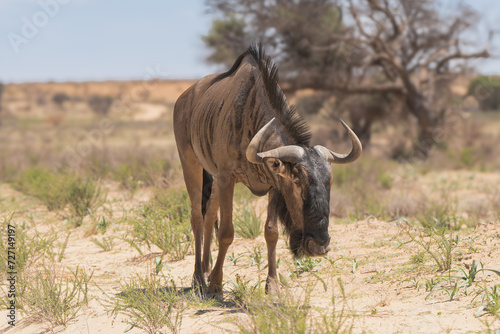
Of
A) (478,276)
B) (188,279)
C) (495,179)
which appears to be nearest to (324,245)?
(478,276)

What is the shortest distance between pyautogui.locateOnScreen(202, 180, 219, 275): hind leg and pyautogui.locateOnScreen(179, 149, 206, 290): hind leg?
85mm

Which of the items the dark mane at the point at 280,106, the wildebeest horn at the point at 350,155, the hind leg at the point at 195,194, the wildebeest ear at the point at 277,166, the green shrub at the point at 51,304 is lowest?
the green shrub at the point at 51,304

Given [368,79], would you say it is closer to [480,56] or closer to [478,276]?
[480,56]

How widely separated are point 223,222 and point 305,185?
109 cm

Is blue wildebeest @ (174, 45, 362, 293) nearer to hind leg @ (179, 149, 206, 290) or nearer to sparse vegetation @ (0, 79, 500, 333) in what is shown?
hind leg @ (179, 149, 206, 290)

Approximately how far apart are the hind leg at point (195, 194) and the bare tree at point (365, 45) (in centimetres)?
1307

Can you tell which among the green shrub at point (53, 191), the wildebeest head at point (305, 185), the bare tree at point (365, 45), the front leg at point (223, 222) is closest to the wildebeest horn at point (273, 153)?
the wildebeest head at point (305, 185)

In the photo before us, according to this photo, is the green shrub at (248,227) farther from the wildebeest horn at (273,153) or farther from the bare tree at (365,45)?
the bare tree at (365,45)

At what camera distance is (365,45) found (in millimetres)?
18500

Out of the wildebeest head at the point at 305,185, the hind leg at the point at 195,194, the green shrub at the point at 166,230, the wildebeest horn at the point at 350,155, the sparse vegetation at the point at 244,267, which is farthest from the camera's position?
the green shrub at the point at 166,230

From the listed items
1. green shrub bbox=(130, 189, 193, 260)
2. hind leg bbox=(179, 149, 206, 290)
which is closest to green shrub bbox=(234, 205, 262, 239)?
green shrub bbox=(130, 189, 193, 260)

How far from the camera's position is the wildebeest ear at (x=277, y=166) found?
12.3 ft

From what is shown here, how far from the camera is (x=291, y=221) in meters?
3.91

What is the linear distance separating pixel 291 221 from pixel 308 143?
2.07 ft
